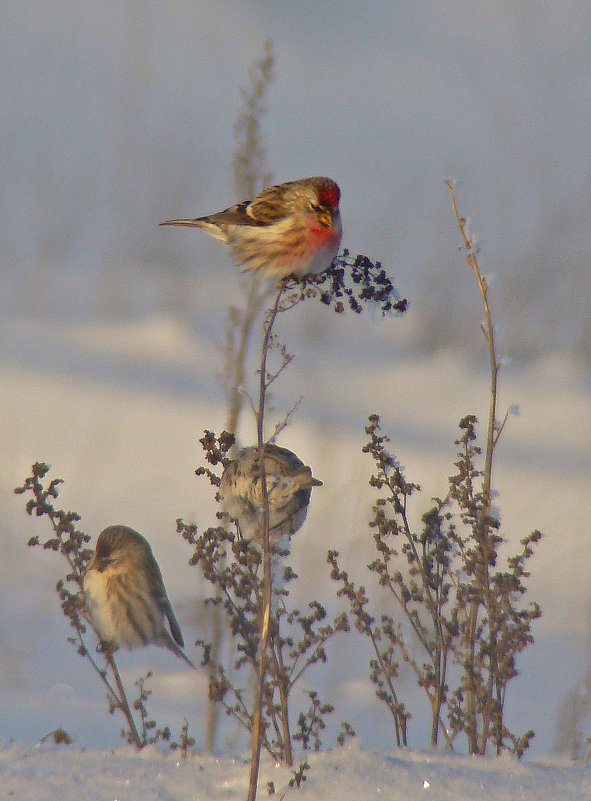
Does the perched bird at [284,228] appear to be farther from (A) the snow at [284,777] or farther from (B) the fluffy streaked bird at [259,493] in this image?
(A) the snow at [284,777]

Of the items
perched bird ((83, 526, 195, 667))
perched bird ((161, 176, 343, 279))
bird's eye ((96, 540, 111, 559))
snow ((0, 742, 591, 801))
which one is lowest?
snow ((0, 742, 591, 801))

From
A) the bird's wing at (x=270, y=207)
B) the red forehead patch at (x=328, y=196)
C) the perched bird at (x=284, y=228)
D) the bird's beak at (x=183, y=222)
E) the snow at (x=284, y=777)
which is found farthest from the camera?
the bird's beak at (x=183, y=222)

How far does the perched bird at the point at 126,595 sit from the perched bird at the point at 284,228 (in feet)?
3.88

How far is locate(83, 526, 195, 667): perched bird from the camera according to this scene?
3.70m

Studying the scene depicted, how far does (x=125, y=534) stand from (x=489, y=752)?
1.51m

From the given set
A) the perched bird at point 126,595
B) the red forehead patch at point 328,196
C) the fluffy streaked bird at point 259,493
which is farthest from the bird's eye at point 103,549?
the red forehead patch at point 328,196

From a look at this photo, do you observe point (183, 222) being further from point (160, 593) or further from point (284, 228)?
point (160, 593)

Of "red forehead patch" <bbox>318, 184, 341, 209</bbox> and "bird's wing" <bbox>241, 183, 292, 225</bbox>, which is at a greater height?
"bird's wing" <bbox>241, 183, 292, 225</bbox>

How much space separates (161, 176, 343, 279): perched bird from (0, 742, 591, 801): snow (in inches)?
55.3

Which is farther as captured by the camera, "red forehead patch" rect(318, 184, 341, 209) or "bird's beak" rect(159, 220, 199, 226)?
"bird's beak" rect(159, 220, 199, 226)

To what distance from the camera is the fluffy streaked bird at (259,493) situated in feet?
10.2

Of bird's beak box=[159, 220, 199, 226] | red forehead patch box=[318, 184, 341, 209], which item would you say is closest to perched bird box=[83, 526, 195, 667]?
bird's beak box=[159, 220, 199, 226]

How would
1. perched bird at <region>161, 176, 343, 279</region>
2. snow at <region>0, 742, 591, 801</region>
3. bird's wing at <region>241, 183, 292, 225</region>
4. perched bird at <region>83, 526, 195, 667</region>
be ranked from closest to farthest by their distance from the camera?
1. snow at <region>0, 742, 591, 801</region>
2. perched bird at <region>161, 176, 343, 279</region>
3. bird's wing at <region>241, 183, 292, 225</region>
4. perched bird at <region>83, 526, 195, 667</region>

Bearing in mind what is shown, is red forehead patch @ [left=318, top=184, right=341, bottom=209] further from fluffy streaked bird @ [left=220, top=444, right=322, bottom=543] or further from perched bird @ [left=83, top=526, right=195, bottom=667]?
perched bird @ [left=83, top=526, right=195, bottom=667]
